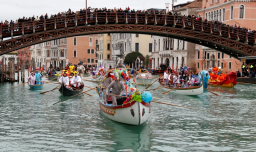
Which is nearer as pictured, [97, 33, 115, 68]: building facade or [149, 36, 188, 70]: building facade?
[149, 36, 188, 70]: building facade

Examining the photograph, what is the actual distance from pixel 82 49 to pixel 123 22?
53.6 meters

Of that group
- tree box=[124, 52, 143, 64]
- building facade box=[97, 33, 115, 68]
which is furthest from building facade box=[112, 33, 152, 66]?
building facade box=[97, 33, 115, 68]

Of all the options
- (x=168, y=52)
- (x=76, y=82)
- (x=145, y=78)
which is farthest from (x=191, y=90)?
(x=168, y=52)

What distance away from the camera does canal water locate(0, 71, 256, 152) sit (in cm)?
1076

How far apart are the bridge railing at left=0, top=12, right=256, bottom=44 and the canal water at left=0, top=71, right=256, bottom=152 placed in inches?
385

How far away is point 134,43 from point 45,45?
35500 millimetres

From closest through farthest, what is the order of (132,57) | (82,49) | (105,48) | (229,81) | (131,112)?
1. (131,112)
2. (229,81)
3. (132,57)
4. (105,48)
5. (82,49)

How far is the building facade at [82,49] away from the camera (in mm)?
82625

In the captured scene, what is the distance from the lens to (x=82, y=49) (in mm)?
83250

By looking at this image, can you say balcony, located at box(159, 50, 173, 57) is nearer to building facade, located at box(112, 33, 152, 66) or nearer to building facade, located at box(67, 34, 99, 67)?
building facade, located at box(112, 33, 152, 66)

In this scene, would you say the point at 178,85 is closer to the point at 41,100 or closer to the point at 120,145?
the point at 41,100

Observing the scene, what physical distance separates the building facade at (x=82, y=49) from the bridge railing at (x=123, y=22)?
167 feet

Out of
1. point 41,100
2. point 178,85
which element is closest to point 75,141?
point 41,100

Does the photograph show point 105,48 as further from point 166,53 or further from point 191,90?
point 191,90
